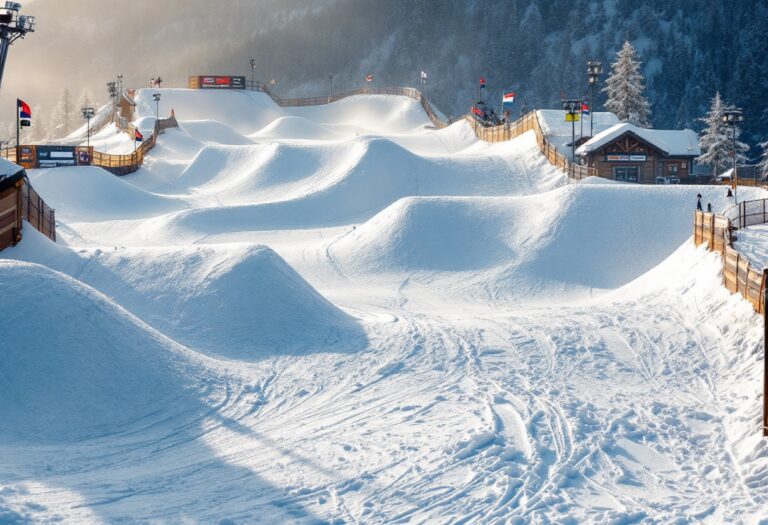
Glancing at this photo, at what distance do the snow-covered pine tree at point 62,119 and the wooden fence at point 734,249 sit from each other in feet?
324

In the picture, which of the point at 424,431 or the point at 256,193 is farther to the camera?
the point at 256,193

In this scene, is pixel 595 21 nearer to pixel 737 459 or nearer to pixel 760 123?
pixel 760 123

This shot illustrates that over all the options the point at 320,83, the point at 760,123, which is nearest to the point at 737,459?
the point at 760,123

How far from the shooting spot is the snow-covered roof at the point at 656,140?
4338 cm

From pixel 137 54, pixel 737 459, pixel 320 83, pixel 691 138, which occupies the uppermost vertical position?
pixel 137 54

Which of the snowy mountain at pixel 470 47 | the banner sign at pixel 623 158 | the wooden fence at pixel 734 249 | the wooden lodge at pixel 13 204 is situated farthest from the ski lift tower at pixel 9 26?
the snowy mountain at pixel 470 47

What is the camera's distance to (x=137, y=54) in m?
194

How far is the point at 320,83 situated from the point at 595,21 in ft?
177

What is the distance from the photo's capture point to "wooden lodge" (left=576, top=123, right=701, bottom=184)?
4372 centimetres

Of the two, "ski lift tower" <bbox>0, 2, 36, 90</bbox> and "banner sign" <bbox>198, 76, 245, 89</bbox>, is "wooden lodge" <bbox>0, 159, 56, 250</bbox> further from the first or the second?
"banner sign" <bbox>198, 76, 245, 89</bbox>

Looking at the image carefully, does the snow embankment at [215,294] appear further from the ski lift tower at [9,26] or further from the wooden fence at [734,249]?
the wooden fence at [734,249]

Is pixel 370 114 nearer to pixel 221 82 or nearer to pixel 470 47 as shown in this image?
pixel 221 82

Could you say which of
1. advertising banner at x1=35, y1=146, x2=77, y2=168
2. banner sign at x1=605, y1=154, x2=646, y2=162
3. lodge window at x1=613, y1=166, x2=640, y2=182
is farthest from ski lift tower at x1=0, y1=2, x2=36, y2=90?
lodge window at x1=613, y1=166, x2=640, y2=182

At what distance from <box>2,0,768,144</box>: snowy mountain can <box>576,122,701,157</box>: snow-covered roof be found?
5321cm
